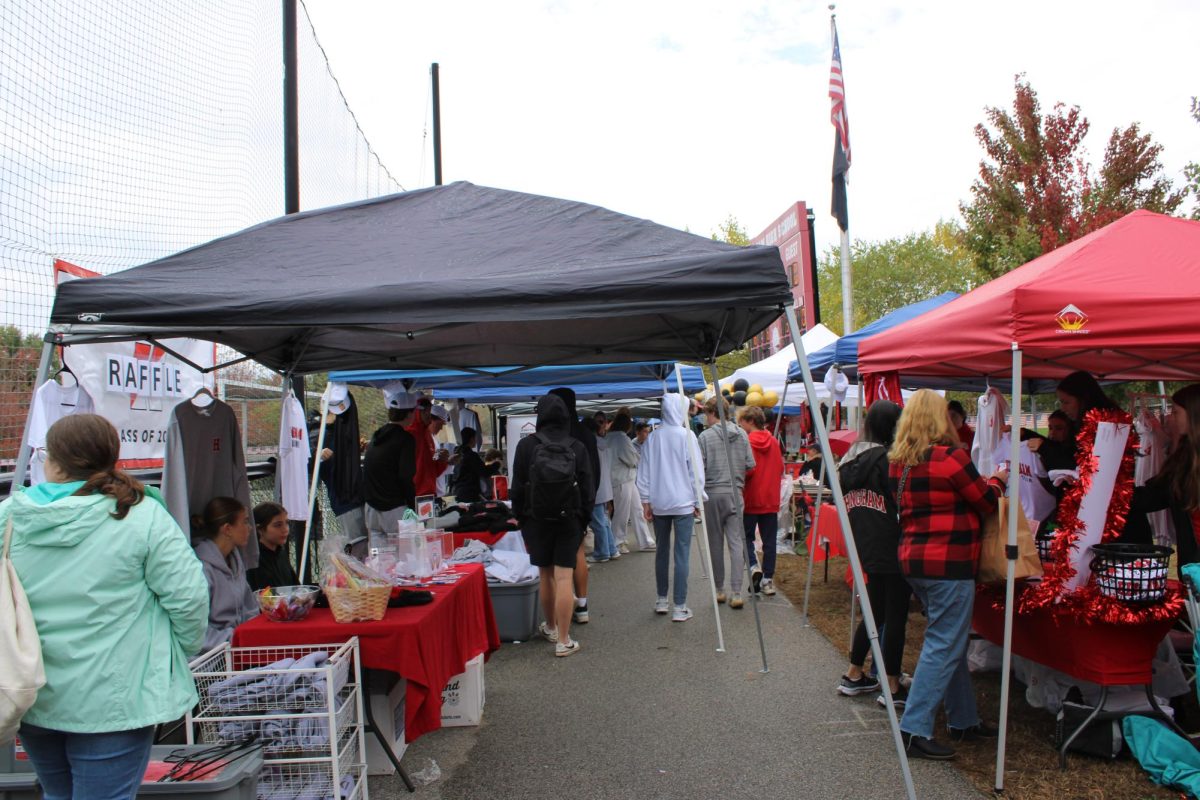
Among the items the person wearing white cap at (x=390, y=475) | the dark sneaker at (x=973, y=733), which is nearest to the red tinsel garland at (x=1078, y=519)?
the dark sneaker at (x=973, y=733)

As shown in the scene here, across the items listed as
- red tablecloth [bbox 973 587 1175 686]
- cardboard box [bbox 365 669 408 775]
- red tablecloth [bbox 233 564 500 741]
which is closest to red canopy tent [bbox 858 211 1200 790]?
red tablecloth [bbox 973 587 1175 686]

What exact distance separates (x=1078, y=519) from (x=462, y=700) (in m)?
3.58

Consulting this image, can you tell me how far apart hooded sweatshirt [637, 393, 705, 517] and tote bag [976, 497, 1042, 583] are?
3.12 m

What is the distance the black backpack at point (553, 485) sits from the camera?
19.9 feet

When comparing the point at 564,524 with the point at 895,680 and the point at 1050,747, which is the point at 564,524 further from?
the point at 1050,747

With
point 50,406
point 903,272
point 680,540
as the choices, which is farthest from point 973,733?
point 903,272

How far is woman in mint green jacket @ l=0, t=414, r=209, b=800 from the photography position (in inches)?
94.3

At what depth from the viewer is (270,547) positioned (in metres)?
4.92

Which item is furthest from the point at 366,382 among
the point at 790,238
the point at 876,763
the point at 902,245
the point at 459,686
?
the point at 902,245

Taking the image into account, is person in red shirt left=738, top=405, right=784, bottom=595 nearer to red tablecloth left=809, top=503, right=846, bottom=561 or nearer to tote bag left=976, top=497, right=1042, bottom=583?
red tablecloth left=809, top=503, right=846, bottom=561

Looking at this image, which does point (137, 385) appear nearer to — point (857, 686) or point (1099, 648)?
point (857, 686)

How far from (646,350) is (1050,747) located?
350 cm

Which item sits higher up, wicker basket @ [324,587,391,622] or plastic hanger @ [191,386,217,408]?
plastic hanger @ [191,386,217,408]

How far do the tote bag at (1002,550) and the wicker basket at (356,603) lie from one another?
9.78ft
